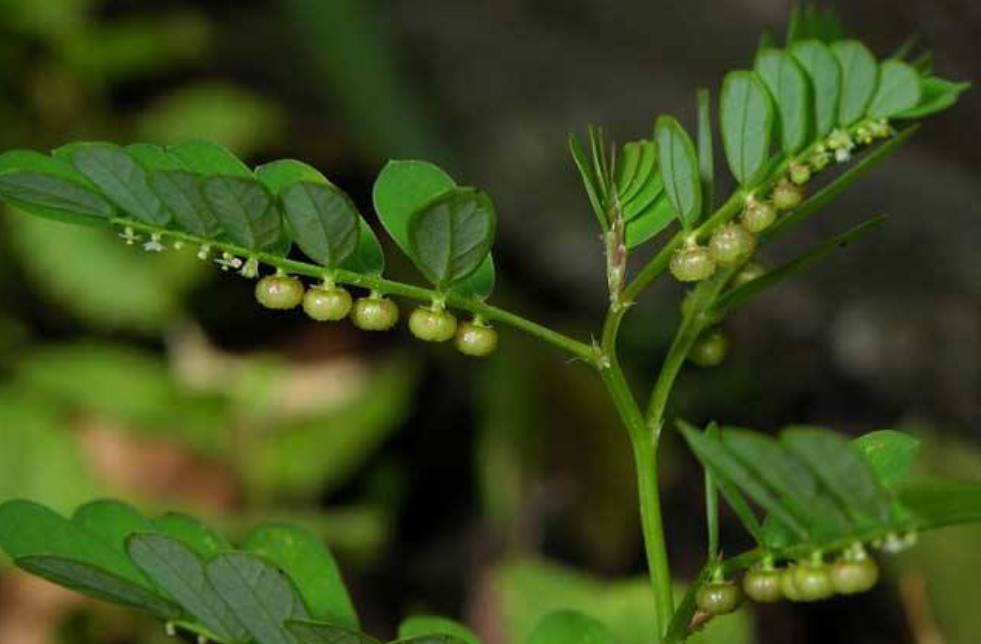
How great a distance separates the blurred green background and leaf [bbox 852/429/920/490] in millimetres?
1163

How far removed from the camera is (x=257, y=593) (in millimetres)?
980

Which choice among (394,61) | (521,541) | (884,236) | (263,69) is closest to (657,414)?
(521,541)

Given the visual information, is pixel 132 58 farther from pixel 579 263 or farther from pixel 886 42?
pixel 886 42

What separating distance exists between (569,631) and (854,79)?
458 millimetres

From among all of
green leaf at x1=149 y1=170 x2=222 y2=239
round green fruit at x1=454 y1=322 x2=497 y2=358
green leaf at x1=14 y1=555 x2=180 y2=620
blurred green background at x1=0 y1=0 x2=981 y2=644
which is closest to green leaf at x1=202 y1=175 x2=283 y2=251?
green leaf at x1=149 y1=170 x2=222 y2=239

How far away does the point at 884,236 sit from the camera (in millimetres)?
3170

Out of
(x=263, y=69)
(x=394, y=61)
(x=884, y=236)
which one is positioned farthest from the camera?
(x=263, y=69)

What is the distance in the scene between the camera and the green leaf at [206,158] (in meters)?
0.95

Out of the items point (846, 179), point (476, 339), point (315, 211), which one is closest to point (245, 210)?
point (315, 211)

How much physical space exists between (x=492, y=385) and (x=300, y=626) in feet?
7.25

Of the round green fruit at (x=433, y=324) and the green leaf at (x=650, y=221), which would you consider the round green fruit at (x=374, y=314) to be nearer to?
the round green fruit at (x=433, y=324)

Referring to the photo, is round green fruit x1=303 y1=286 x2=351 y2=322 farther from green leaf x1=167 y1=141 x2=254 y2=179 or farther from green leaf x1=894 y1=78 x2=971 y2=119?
green leaf x1=894 y1=78 x2=971 y2=119

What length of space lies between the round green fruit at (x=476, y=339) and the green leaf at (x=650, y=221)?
0.38 feet

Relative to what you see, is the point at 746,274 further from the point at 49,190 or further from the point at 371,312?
the point at 49,190
